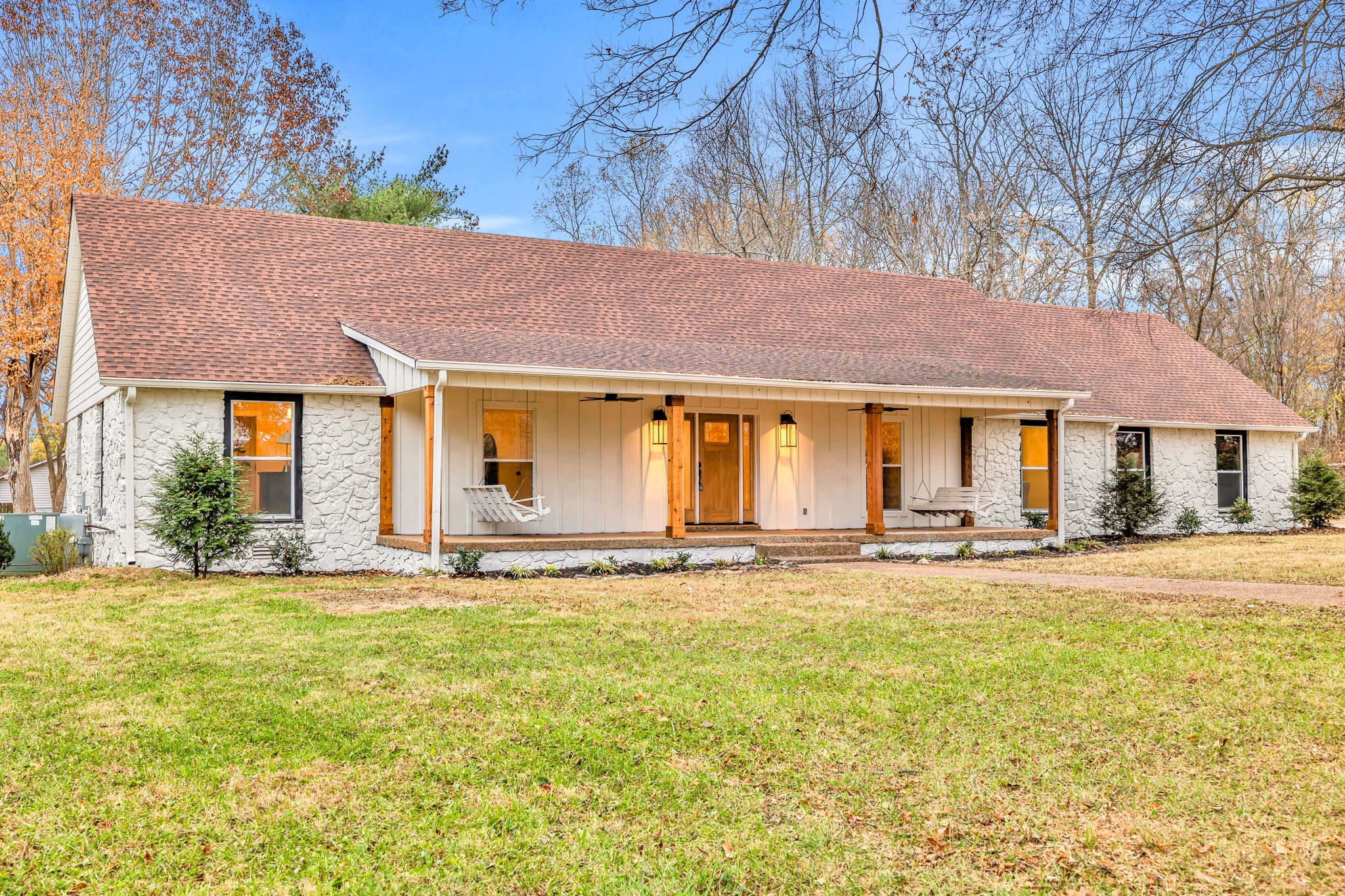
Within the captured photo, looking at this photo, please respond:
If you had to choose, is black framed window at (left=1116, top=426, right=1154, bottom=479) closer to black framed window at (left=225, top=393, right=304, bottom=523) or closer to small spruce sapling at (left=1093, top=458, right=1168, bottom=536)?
small spruce sapling at (left=1093, top=458, right=1168, bottom=536)

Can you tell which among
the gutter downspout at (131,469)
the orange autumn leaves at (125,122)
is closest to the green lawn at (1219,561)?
the gutter downspout at (131,469)

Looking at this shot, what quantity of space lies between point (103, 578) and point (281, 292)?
16.2 ft

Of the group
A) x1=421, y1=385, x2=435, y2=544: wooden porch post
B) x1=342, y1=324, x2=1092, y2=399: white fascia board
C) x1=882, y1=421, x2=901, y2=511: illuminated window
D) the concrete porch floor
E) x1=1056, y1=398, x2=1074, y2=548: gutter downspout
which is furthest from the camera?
x1=882, y1=421, x2=901, y2=511: illuminated window

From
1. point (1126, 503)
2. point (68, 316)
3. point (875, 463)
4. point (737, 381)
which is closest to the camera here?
point (737, 381)

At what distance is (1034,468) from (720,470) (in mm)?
6294

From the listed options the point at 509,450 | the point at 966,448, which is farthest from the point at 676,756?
the point at 966,448

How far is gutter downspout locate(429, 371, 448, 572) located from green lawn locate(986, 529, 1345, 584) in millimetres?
7443

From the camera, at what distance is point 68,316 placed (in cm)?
1747

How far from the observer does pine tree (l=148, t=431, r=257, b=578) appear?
39.4ft

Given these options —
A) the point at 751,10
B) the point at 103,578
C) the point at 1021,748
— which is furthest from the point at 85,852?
the point at 103,578

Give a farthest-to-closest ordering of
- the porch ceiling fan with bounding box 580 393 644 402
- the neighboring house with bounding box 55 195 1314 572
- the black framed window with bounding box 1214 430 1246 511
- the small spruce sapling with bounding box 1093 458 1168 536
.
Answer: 1. the black framed window with bounding box 1214 430 1246 511
2. the small spruce sapling with bounding box 1093 458 1168 536
3. the porch ceiling fan with bounding box 580 393 644 402
4. the neighboring house with bounding box 55 195 1314 572

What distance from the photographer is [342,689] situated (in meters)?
6.42

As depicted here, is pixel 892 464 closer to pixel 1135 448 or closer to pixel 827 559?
pixel 827 559

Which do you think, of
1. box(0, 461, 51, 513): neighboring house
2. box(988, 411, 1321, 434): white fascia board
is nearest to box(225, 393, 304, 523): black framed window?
box(988, 411, 1321, 434): white fascia board
